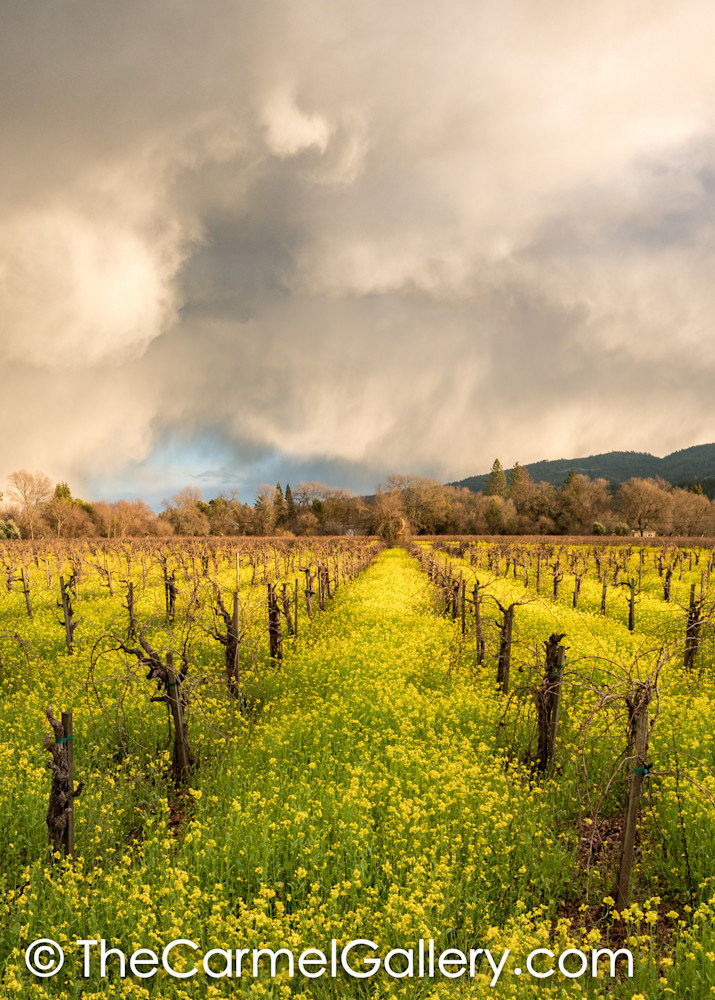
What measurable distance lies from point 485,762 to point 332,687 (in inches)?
161

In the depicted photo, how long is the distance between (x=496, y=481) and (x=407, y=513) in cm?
4565

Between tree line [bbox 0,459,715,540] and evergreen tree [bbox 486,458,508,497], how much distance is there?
711 cm

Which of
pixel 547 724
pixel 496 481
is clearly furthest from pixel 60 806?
pixel 496 481

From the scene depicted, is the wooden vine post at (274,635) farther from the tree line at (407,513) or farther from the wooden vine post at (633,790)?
the tree line at (407,513)

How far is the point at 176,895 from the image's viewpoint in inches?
204

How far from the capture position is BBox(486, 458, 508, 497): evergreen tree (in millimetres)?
133375

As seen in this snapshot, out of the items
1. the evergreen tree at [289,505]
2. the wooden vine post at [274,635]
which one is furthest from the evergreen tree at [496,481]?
the wooden vine post at [274,635]

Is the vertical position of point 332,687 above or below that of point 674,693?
above

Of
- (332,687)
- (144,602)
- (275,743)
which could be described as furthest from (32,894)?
(144,602)

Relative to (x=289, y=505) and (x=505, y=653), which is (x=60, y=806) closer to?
(x=505, y=653)

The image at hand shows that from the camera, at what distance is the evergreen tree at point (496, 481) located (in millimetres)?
133375

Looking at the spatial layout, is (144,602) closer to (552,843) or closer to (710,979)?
(552,843)

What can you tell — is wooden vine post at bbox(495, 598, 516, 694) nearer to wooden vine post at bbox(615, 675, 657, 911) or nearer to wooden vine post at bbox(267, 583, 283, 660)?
wooden vine post at bbox(615, 675, 657, 911)

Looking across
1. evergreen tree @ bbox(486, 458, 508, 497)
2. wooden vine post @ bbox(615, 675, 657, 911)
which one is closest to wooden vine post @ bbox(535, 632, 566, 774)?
wooden vine post @ bbox(615, 675, 657, 911)
